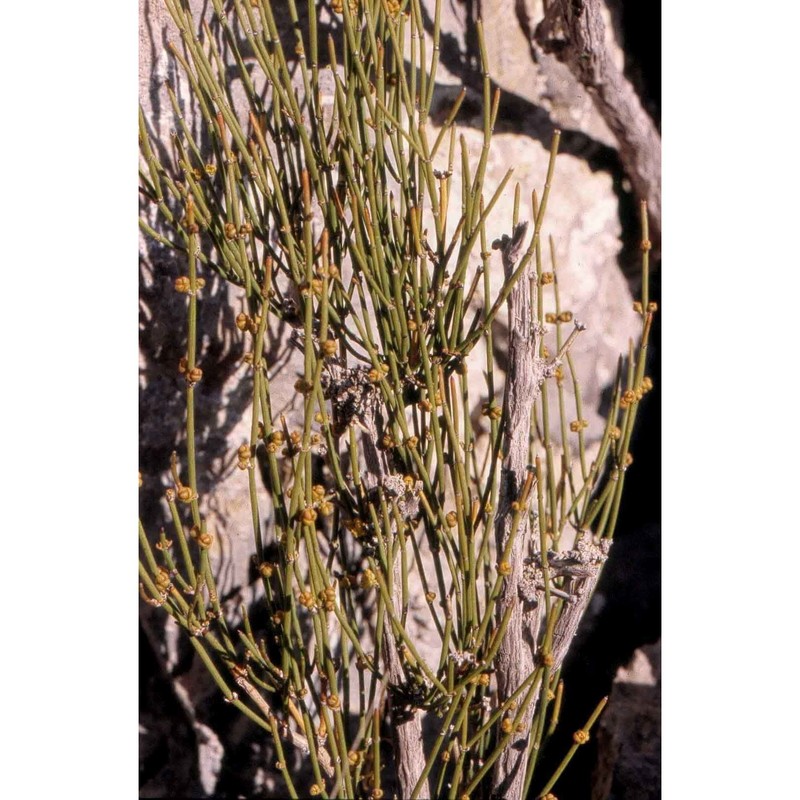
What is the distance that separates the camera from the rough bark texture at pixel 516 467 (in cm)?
93

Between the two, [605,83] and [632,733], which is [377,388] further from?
[632,733]

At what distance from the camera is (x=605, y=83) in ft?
3.50

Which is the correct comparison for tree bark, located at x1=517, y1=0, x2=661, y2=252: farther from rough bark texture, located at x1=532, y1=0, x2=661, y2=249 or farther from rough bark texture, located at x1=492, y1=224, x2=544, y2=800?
rough bark texture, located at x1=492, y1=224, x2=544, y2=800

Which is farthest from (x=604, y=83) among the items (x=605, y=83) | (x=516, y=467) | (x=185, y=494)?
(x=185, y=494)

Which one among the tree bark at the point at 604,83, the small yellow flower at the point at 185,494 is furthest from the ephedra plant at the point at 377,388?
the tree bark at the point at 604,83

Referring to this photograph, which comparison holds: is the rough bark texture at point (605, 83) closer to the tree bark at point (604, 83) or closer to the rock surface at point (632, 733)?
the tree bark at point (604, 83)

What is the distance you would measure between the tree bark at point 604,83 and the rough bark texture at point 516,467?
0.91 ft

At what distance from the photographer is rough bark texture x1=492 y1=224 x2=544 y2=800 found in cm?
93

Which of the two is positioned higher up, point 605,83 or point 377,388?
point 605,83

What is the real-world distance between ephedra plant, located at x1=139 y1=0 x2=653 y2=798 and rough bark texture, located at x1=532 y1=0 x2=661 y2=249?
0.18m

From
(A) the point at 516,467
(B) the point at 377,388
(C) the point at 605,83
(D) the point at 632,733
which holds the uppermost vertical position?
(C) the point at 605,83

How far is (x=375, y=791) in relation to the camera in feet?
3.12

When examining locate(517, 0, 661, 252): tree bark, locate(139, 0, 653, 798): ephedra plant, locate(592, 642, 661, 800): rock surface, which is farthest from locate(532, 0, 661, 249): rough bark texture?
locate(592, 642, 661, 800): rock surface
